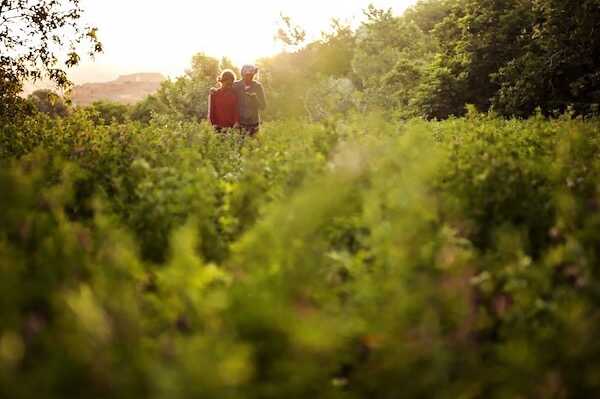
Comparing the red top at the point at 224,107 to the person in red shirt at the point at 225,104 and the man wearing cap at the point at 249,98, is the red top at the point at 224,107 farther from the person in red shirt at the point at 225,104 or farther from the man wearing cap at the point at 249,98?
the man wearing cap at the point at 249,98

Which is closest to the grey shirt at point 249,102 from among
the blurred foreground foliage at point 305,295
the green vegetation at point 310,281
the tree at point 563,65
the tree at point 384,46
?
the green vegetation at point 310,281

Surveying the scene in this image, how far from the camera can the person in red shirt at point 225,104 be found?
38.1 feet

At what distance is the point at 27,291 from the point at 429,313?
1.77 meters

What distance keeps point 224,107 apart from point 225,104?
0.06m

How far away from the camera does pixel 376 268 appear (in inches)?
134

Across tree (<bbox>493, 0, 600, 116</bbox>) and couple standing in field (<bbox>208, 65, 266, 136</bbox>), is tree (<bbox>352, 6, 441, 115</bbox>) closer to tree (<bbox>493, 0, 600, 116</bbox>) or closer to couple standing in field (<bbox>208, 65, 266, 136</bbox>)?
tree (<bbox>493, 0, 600, 116</bbox>)

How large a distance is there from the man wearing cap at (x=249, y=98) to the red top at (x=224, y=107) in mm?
107

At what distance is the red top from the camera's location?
11625 millimetres

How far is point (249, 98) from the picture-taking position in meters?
11.6

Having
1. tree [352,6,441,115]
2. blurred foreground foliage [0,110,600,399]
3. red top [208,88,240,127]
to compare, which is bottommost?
blurred foreground foliage [0,110,600,399]

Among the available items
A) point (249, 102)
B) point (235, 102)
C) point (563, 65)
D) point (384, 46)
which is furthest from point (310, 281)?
point (384, 46)

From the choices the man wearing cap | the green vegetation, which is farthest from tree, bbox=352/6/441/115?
the green vegetation

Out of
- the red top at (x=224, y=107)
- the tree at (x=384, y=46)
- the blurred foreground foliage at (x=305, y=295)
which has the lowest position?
the blurred foreground foliage at (x=305, y=295)

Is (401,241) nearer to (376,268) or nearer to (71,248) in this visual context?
(376,268)
